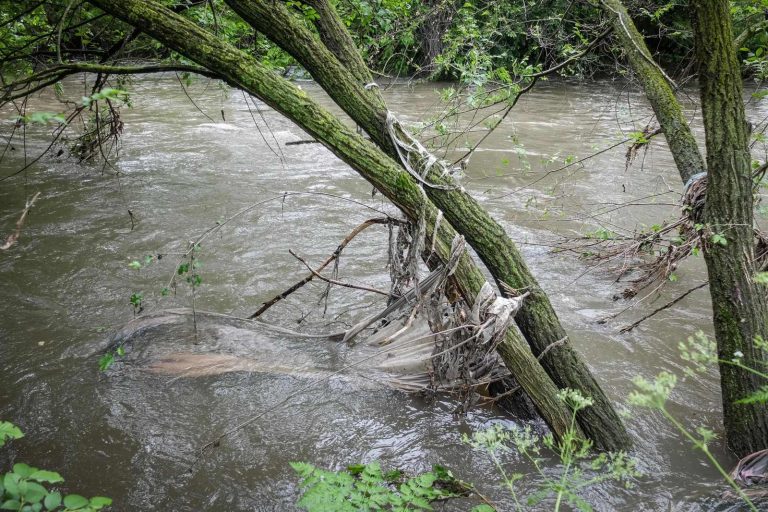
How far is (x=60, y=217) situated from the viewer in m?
6.14

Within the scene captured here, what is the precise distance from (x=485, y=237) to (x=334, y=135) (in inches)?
36.6

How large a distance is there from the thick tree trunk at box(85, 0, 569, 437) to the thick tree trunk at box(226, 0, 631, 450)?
0.53ft

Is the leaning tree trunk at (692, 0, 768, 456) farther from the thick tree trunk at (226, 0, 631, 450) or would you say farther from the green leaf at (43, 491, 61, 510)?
the green leaf at (43, 491, 61, 510)

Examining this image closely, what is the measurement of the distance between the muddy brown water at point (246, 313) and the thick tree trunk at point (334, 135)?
1.20ft

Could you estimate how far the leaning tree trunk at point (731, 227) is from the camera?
2668 millimetres

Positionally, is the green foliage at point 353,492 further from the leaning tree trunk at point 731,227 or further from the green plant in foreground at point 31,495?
the leaning tree trunk at point 731,227

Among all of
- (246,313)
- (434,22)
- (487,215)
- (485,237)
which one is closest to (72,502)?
(485,237)

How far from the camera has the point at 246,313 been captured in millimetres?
4508

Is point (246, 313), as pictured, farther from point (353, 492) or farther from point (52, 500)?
point (52, 500)

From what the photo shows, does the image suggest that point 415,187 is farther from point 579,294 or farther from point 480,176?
point 480,176

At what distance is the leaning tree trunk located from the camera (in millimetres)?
2668

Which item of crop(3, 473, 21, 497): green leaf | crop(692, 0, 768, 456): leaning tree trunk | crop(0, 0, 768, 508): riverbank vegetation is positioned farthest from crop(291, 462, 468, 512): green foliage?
crop(692, 0, 768, 456): leaning tree trunk

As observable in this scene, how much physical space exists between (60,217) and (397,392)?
177 inches

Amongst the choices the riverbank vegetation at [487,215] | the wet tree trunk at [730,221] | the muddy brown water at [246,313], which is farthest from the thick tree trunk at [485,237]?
the wet tree trunk at [730,221]
